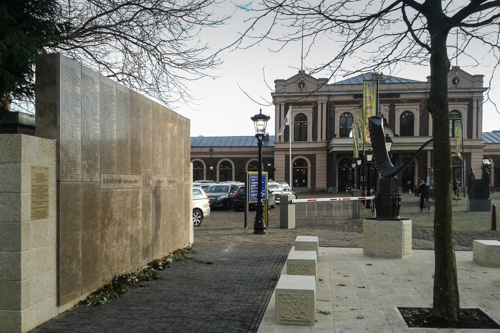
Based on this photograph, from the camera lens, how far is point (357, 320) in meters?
5.36

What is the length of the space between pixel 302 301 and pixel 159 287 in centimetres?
299

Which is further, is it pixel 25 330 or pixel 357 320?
pixel 357 320

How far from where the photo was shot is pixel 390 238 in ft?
31.2

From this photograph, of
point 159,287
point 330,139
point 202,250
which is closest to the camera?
point 159,287

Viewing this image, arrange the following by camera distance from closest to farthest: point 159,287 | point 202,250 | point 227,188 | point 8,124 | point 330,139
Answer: point 159,287, point 8,124, point 202,250, point 227,188, point 330,139

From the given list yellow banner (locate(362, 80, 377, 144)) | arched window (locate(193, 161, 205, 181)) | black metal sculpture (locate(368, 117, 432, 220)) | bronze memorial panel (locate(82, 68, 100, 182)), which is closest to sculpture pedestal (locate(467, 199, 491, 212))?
yellow banner (locate(362, 80, 377, 144))

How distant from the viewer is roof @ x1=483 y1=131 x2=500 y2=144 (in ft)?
208

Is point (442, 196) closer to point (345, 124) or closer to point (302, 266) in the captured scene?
point (302, 266)

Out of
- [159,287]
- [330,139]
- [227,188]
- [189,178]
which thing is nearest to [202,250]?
[189,178]

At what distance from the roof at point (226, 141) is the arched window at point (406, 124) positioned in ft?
67.9

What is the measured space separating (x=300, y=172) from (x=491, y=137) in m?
31.2

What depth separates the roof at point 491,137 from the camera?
6354 cm

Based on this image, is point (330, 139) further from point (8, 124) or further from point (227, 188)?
point (8, 124)

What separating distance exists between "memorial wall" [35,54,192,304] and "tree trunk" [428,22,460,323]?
464cm
